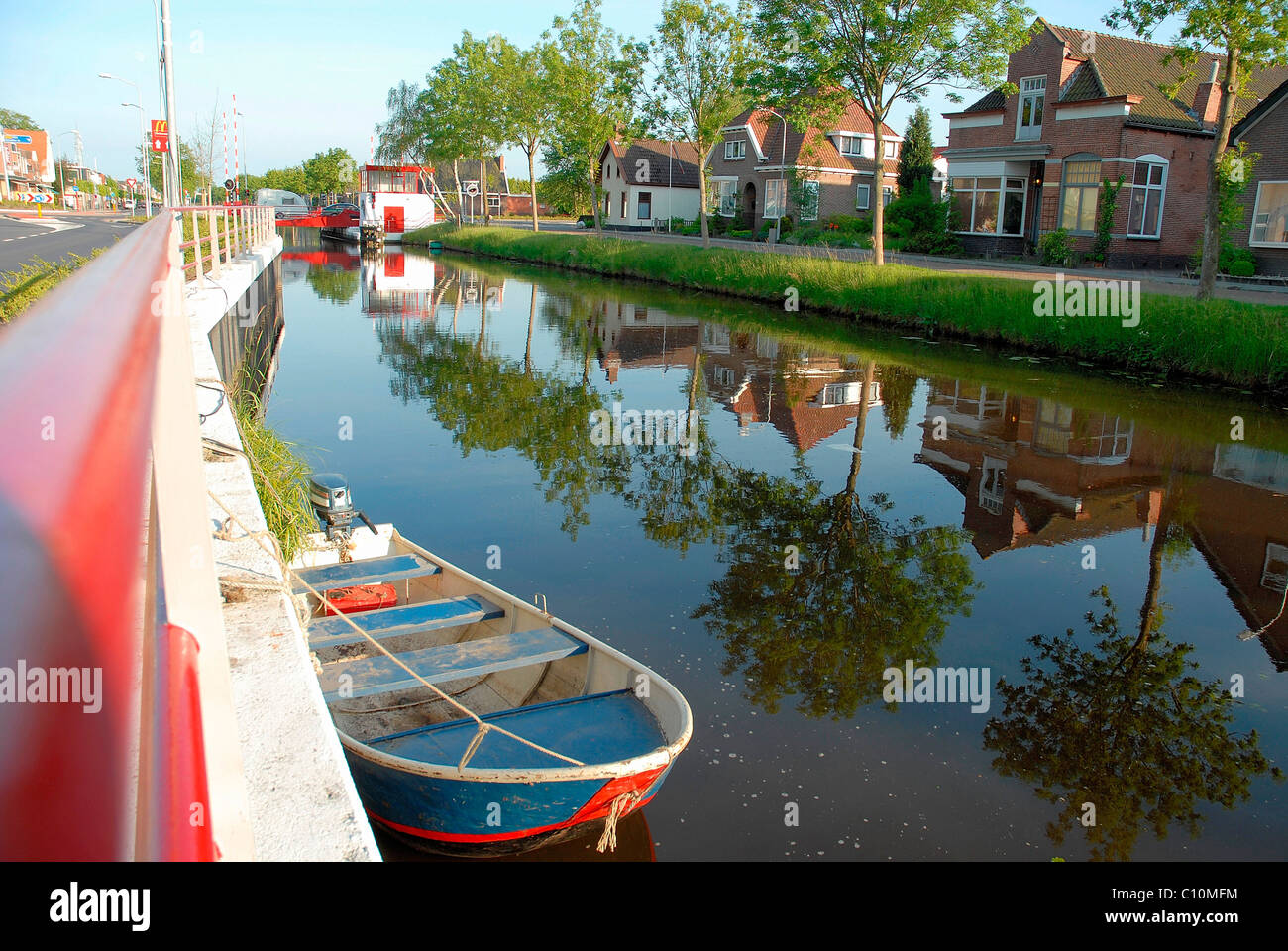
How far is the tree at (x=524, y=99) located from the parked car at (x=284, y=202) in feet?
83.1

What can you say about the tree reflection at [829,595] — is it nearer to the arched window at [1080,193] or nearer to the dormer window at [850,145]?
the arched window at [1080,193]

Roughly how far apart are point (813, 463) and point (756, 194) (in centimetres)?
3906

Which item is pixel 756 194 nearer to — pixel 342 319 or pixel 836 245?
pixel 836 245

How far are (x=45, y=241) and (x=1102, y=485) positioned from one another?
1084 inches

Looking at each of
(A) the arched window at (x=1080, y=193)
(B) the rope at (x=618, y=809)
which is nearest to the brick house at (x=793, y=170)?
(A) the arched window at (x=1080, y=193)

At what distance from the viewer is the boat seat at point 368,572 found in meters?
6.03

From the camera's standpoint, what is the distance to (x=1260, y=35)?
14.7m

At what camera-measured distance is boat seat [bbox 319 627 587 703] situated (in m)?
4.72

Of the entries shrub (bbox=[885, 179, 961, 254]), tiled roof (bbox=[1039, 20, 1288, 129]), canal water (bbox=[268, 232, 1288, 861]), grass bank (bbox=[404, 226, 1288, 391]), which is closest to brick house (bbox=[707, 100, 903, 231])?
shrub (bbox=[885, 179, 961, 254])

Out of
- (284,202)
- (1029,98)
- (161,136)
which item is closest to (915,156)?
(1029,98)

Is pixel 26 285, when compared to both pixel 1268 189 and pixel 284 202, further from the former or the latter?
pixel 284 202

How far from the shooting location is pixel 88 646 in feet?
2.24

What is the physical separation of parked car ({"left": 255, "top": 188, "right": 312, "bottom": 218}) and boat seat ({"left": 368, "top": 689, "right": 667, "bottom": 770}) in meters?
67.9

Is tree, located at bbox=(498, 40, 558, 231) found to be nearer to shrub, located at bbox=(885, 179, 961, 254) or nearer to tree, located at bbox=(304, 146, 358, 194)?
shrub, located at bbox=(885, 179, 961, 254)
